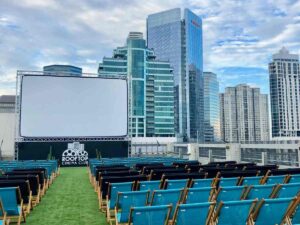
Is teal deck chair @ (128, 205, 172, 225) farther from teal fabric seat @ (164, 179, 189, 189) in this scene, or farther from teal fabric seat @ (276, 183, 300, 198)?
teal fabric seat @ (276, 183, 300, 198)

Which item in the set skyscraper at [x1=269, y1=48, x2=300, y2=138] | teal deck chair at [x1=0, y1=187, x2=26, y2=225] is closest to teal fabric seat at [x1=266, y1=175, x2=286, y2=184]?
teal deck chair at [x1=0, y1=187, x2=26, y2=225]

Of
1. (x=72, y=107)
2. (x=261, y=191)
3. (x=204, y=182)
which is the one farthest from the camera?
(x=72, y=107)

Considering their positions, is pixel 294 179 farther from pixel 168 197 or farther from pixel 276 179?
pixel 168 197

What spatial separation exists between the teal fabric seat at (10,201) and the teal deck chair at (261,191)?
326 centimetres

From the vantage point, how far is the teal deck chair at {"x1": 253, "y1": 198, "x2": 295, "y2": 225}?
130 inches

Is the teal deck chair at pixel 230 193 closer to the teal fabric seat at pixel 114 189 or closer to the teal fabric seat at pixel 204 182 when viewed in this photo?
the teal fabric seat at pixel 204 182

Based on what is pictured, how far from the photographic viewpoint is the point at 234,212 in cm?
331

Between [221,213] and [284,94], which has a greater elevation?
[284,94]

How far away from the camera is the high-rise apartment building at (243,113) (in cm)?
14062

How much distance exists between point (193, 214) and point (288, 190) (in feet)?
6.26

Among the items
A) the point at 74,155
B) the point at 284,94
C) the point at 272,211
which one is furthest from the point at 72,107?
the point at 284,94

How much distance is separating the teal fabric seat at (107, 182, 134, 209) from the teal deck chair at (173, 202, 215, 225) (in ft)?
6.44

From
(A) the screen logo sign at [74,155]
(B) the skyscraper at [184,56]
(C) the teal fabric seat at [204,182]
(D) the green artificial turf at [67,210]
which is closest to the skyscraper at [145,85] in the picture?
(B) the skyscraper at [184,56]

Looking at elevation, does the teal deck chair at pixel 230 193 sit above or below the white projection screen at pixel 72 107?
below
